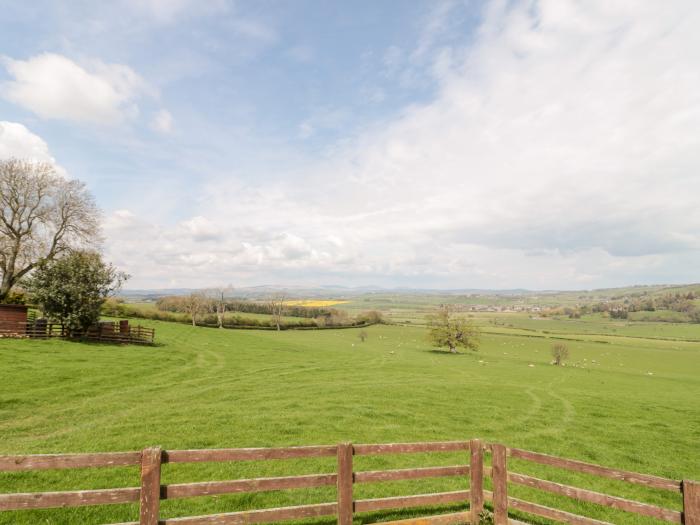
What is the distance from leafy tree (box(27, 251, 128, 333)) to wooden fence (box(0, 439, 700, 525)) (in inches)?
1501

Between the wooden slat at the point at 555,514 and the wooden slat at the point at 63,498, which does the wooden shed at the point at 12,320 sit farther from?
the wooden slat at the point at 555,514

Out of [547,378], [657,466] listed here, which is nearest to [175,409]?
[657,466]

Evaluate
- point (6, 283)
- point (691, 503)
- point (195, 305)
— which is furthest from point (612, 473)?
point (195, 305)

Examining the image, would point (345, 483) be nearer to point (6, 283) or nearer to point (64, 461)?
point (64, 461)

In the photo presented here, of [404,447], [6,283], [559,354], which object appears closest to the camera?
[404,447]

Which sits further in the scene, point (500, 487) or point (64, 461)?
point (500, 487)

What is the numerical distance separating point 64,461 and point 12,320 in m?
40.1

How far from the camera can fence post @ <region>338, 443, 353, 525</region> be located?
729 centimetres

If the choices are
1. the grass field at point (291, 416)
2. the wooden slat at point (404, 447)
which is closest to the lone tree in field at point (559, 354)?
the grass field at point (291, 416)

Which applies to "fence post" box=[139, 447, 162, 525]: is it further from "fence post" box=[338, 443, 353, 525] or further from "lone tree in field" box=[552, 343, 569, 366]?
"lone tree in field" box=[552, 343, 569, 366]

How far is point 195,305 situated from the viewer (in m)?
84.4

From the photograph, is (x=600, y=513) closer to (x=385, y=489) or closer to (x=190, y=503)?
(x=385, y=489)

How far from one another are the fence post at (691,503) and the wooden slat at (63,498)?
9.37 m

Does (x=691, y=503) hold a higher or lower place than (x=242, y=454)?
lower
